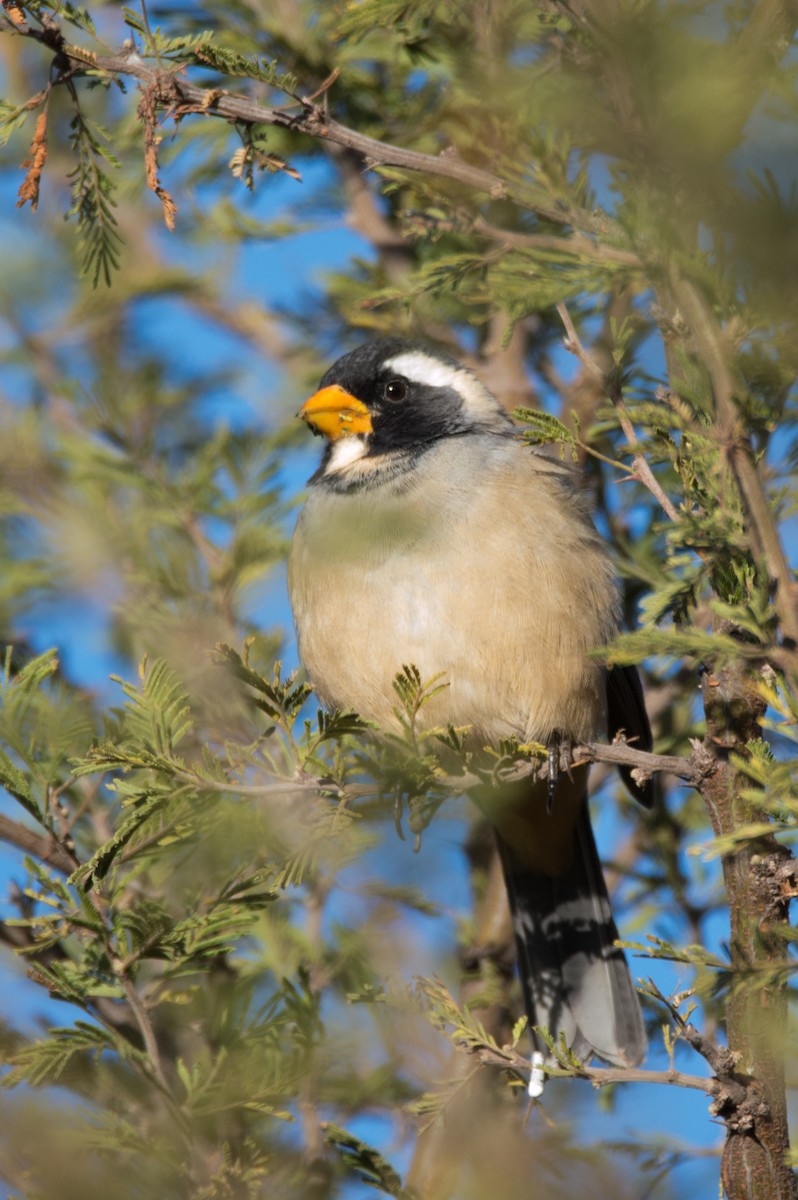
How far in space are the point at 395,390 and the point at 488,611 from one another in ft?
3.49

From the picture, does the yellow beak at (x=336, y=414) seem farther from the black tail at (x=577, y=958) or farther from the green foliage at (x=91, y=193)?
the black tail at (x=577, y=958)

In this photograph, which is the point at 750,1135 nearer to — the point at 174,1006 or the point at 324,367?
the point at 174,1006

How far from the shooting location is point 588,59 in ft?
8.86

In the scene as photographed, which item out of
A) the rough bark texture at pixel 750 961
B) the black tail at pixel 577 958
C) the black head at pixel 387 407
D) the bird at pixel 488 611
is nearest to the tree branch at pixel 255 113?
the rough bark texture at pixel 750 961

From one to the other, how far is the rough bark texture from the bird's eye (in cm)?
185

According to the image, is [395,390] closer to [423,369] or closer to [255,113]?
[423,369]

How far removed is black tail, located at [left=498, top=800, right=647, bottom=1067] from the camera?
4461 millimetres

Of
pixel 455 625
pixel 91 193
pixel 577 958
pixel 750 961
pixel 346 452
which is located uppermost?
pixel 91 193

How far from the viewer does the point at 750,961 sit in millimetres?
2854

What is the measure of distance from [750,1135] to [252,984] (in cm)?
165

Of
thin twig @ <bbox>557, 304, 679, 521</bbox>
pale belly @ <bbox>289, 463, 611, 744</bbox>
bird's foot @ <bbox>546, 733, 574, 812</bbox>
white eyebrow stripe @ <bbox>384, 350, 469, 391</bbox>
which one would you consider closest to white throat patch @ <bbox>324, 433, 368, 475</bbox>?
white eyebrow stripe @ <bbox>384, 350, 469, 391</bbox>

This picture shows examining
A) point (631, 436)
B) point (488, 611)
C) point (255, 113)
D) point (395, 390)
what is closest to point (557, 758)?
point (488, 611)

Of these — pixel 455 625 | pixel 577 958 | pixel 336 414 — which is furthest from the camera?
A: pixel 577 958

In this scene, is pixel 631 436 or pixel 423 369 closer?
pixel 631 436
